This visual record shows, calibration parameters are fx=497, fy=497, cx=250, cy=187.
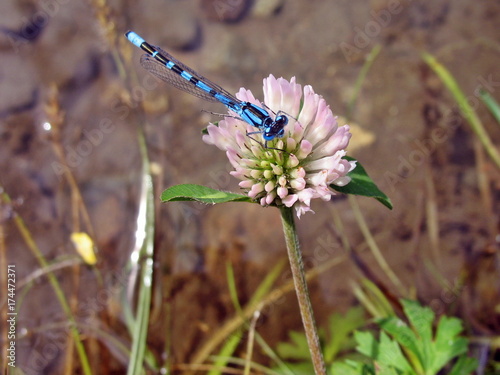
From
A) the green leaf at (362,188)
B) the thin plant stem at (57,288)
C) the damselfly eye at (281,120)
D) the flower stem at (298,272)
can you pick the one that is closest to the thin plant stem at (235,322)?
the thin plant stem at (57,288)

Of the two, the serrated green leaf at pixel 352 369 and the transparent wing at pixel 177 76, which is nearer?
the serrated green leaf at pixel 352 369

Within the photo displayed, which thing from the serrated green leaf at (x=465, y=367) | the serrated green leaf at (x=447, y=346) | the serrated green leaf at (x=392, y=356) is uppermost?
the serrated green leaf at (x=392, y=356)

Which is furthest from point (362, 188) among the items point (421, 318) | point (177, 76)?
point (177, 76)

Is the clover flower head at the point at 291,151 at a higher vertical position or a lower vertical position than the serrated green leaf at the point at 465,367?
higher

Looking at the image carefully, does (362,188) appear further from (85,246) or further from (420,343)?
(85,246)

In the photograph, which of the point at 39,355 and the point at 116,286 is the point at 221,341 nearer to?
the point at 116,286

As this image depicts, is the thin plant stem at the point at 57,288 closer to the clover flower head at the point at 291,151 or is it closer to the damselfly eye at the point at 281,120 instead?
the clover flower head at the point at 291,151

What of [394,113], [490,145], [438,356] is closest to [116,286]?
[438,356]
